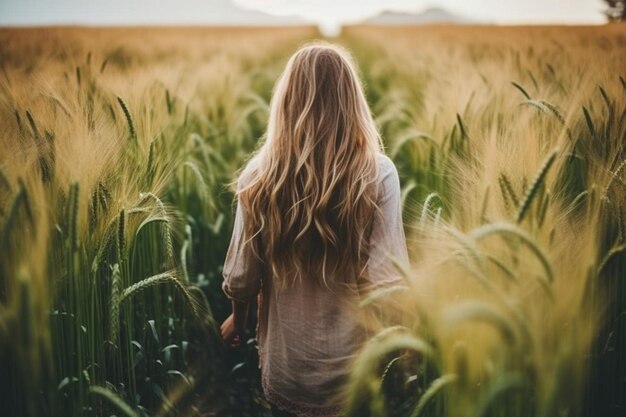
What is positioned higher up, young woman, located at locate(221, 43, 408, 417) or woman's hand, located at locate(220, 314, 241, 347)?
young woman, located at locate(221, 43, 408, 417)

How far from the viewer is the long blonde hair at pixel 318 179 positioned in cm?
151

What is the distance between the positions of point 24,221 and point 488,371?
1102 mm

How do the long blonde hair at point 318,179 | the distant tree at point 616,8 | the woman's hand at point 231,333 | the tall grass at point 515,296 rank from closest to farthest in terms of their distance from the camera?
the tall grass at point 515,296 → the long blonde hair at point 318,179 → the woman's hand at point 231,333 → the distant tree at point 616,8

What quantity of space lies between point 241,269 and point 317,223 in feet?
0.96

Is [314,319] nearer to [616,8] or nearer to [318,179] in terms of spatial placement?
[318,179]

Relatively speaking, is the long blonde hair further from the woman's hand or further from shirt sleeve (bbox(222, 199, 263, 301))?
the woman's hand

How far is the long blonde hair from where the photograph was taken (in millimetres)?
1510

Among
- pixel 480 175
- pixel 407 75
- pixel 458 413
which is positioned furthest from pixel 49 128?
pixel 407 75

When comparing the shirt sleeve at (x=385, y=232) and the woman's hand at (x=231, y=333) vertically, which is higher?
the shirt sleeve at (x=385, y=232)

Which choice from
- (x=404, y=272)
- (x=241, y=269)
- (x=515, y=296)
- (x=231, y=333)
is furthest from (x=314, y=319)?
(x=515, y=296)

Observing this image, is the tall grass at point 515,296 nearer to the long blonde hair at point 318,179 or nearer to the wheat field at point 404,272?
the wheat field at point 404,272

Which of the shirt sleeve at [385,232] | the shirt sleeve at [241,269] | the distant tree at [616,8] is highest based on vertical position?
the distant tree at [616,8]

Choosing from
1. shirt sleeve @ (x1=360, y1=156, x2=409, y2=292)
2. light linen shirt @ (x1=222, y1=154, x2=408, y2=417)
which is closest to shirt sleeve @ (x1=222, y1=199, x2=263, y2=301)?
light linen shirt @ (x1=222, y1=154, x2=408, y2=417)

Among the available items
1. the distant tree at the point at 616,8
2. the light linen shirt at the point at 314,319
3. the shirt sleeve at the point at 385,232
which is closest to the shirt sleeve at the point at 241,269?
the light linen shirt at the point at 314,319
